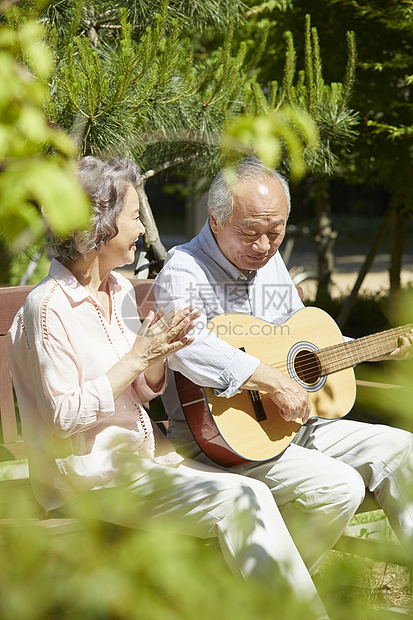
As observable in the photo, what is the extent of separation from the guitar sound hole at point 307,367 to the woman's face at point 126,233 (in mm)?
828

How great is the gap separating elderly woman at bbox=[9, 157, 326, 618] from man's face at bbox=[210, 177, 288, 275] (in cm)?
45

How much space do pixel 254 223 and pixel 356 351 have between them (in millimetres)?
696

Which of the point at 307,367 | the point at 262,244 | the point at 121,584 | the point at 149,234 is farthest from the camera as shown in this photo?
the point at 149,234

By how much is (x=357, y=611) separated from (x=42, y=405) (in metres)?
1.24

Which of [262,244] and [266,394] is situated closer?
[266,394]

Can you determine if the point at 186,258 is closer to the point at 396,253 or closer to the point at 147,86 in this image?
the point at 147,86

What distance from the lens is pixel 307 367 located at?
9.11 feet

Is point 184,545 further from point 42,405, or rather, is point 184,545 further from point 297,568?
point 42,405

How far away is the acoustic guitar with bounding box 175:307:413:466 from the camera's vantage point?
2.44 metres

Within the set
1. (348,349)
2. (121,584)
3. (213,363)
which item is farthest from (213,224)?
(121,584)

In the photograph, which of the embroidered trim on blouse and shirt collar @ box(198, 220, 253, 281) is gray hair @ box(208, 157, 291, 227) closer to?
shirt collar @ box(198, 220, 253, 281)

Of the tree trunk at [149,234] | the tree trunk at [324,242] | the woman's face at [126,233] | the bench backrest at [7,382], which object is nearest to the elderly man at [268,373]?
the woman's face at [126,233]

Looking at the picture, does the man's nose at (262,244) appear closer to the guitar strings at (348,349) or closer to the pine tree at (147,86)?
the guitar strings at (348,349)

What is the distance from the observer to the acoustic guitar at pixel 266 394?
8.02 ft
